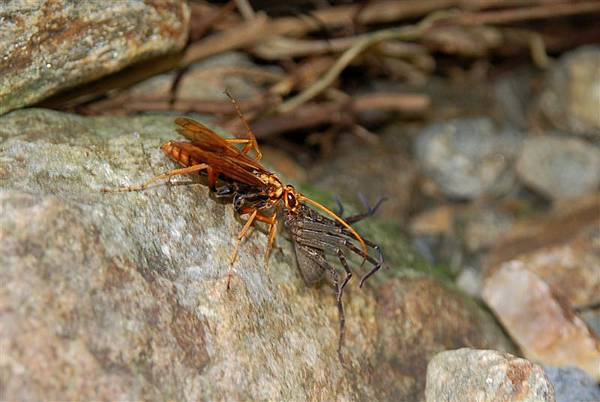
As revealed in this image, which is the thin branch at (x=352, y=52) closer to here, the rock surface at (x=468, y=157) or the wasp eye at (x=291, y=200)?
the rock surface at (x=468, y=157)

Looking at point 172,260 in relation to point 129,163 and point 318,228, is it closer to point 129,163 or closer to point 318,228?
point 129,163

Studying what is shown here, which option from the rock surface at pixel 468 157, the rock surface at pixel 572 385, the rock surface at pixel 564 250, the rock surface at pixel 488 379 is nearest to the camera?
the rock surface at pixel 488 379

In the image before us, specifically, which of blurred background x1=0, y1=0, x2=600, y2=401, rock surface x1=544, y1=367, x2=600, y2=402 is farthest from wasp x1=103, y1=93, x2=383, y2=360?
rock surface x1=544, y1=367, x2=600, y2=402

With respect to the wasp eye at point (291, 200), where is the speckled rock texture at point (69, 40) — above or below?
above

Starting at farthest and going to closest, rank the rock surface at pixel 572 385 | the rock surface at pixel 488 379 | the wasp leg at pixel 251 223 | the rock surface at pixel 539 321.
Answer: the rock surface at pixel 539 321, the rock surface at pixel 572 385, the wasp leg at pixel 251 223, the rock surface at pixel 488 379

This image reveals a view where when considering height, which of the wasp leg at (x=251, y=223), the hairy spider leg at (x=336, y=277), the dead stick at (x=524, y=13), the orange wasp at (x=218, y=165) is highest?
the orange wasp at (x=218, y=165)

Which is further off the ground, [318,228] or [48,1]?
[48,1]

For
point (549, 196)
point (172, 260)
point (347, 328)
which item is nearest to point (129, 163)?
point (172, 260)

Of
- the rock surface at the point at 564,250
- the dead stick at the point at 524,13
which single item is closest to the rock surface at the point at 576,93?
the dead stick at the point at 524,13
